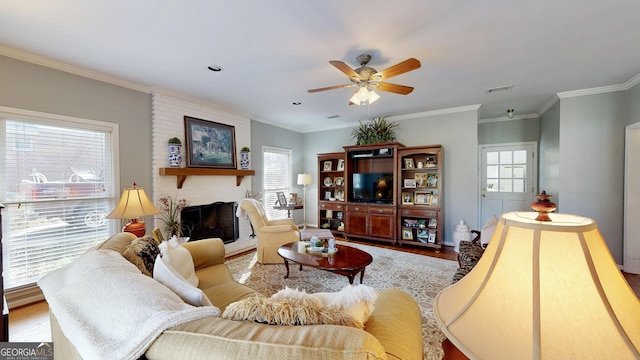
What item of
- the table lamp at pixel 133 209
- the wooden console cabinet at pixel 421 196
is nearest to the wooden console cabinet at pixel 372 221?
the wooden console cabinet at pixel 421 196

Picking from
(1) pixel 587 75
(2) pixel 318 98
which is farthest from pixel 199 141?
(1) pixel 587 75

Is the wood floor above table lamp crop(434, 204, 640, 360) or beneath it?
beneath

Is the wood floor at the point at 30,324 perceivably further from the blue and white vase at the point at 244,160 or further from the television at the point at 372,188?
the television at the point at 372,188

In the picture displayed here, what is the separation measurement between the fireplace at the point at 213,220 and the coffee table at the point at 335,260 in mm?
1750

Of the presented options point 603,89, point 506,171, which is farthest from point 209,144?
point 603,89

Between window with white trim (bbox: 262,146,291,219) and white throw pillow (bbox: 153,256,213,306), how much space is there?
398cm

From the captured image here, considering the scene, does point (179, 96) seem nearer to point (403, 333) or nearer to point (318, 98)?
point (318, 98)

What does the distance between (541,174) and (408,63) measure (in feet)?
13.8

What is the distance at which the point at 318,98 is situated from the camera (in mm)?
3883

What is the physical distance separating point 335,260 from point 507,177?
428cm

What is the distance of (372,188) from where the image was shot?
200 inches

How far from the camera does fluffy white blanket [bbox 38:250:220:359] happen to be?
2.60 feet

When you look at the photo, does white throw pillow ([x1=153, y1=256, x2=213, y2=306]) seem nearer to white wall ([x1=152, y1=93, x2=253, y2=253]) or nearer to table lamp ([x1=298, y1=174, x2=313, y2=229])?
white wall ([x1=152, y1=93, x2=253, y2=253])

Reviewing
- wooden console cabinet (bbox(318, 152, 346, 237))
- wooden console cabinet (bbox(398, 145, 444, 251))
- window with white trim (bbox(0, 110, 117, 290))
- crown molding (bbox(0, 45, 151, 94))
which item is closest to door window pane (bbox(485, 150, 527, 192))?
wooden console cabinet (bbox(398, 145, 444, 251))
